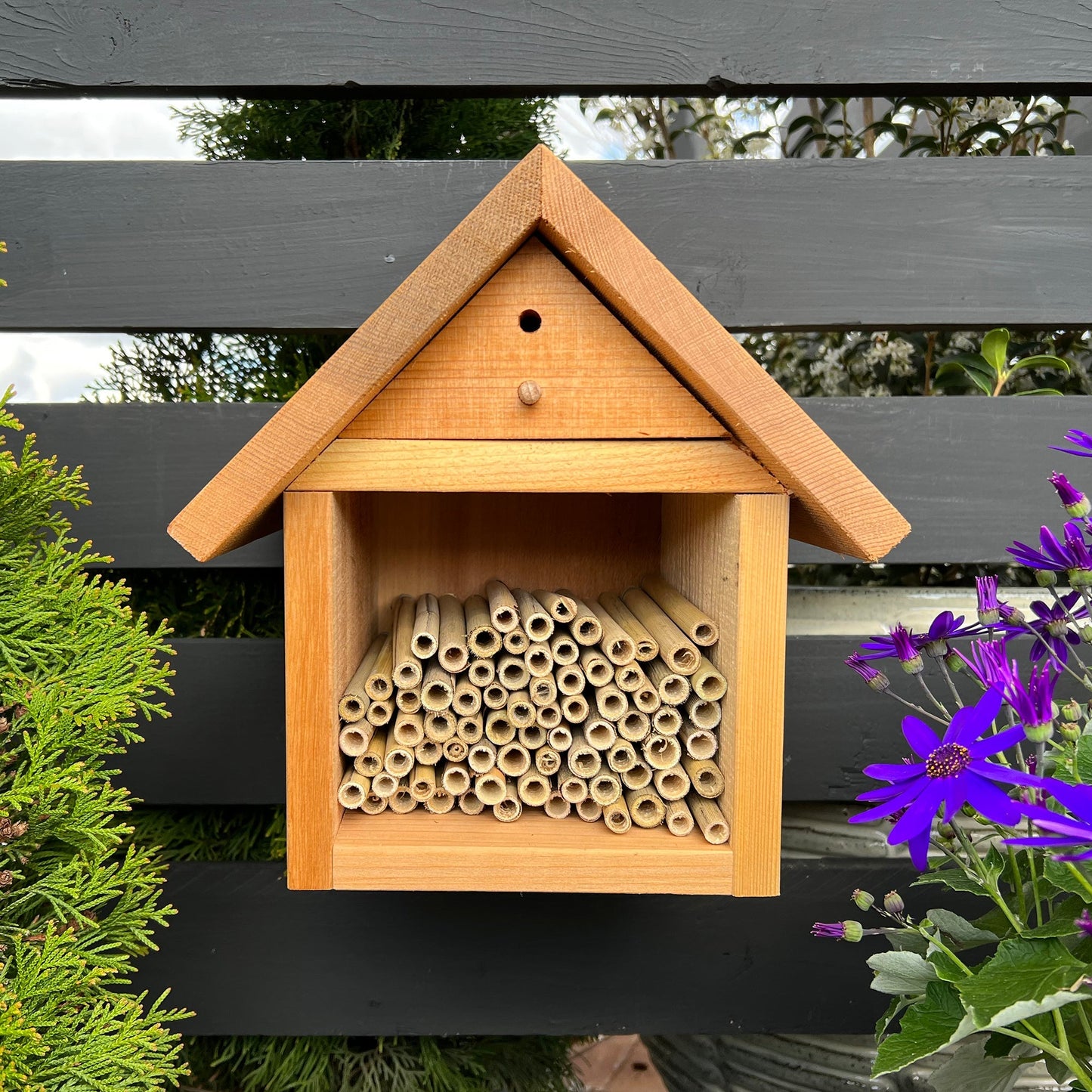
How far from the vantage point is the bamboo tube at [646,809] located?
1.98 feet

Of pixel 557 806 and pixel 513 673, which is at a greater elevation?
pixel 513 673

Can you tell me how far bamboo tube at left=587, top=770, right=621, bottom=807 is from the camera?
0.61 m

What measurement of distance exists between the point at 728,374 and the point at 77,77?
33.5 inches

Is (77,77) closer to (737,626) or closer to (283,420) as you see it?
(283,420)

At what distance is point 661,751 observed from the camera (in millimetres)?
618

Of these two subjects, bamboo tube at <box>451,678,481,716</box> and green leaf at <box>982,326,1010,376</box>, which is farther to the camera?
green leaf at <box>982,326,1010,376</box>

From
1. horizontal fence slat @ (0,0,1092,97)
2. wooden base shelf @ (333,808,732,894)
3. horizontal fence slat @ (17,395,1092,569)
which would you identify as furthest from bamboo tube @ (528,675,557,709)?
horizontal fence slat @ (0,0,1092,97)

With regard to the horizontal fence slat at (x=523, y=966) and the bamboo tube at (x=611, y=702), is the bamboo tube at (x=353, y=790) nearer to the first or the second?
the bamboo tube at (x=611, y=702)

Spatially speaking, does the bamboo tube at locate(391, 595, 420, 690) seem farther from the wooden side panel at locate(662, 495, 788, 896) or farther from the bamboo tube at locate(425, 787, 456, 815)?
the wooden side panel at locate(662, 495, 788, 896)

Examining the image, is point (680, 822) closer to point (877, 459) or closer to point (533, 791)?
point (533, 791)

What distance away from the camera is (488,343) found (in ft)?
1.85

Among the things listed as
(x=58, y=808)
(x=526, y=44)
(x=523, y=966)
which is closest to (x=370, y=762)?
(x=58, y=808)

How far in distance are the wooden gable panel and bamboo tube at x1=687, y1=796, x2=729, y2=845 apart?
0.94 feet

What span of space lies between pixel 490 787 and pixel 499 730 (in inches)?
1.7
